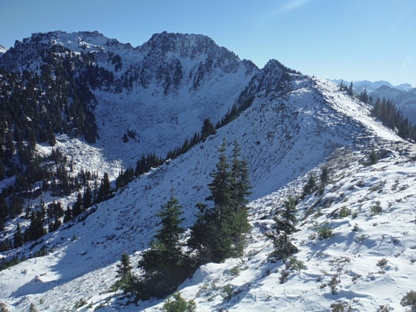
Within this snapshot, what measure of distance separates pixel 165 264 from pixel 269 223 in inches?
527

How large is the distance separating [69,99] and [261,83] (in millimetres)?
112102

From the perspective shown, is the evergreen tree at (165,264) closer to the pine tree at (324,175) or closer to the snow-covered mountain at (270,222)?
the snow-covered mountain at (270,222)

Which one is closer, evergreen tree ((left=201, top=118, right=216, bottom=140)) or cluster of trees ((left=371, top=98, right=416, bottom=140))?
cluster of trees ((left=371, top=98, right=416, bottom=140))

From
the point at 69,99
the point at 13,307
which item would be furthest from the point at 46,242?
the point at 69,99

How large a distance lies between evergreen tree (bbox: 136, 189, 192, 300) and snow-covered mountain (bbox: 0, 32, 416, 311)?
136 centimetres

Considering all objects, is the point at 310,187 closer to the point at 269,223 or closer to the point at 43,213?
the point at 269,223

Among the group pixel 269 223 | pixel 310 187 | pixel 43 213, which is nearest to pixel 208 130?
pixel 310 187

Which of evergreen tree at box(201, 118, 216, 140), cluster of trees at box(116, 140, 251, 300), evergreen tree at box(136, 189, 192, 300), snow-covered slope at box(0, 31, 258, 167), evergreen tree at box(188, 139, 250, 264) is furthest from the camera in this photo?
snow-covered slope at box(0, 31, 258, 167)

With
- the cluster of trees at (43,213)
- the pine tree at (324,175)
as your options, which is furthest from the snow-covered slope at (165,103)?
the pine tree at (324,175)

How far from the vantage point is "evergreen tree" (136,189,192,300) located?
59.0 feet

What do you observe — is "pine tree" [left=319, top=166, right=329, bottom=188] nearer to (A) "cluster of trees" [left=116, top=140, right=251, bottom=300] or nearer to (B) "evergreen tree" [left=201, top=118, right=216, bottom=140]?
(A) "cluster of trees" [left=116, top=140, right=251, bottom=300]

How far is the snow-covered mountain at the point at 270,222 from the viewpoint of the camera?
36.3ft

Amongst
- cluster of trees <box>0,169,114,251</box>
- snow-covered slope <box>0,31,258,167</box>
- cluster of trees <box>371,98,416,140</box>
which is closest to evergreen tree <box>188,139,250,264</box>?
cluster of trees <box>0,169,114,251</box>

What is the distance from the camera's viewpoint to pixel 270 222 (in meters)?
29.4
